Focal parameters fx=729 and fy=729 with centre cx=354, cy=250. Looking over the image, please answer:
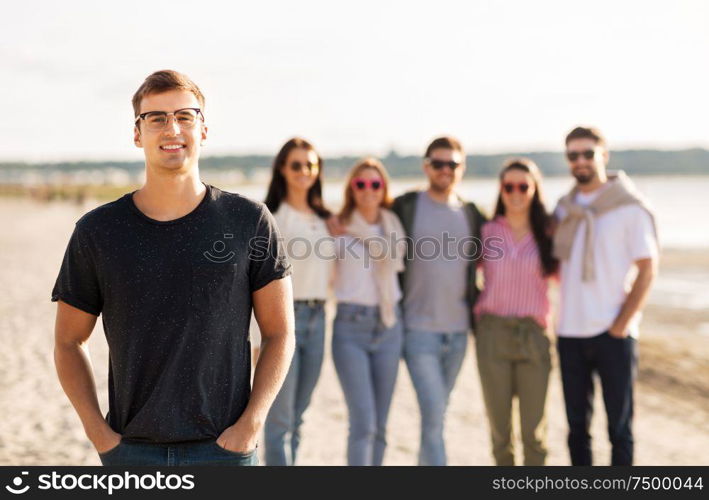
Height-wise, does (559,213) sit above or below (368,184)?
below

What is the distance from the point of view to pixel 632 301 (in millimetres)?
4707

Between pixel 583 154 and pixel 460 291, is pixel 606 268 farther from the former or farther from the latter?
pixel 460 291

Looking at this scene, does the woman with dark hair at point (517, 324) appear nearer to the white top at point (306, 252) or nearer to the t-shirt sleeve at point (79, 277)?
the white top at point (306, 252)

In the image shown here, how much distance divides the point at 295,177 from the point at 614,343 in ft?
7.72

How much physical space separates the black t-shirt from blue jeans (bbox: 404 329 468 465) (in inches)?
96.1

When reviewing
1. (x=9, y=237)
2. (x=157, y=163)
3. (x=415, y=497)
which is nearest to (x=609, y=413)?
(x=415, y=497)

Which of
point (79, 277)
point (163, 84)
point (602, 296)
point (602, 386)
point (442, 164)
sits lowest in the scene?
point (602, 386)

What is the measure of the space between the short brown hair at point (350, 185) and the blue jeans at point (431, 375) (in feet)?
3.02

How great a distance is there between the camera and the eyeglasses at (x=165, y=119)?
2.61m

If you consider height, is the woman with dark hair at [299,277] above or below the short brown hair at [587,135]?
below

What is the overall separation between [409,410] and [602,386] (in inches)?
142

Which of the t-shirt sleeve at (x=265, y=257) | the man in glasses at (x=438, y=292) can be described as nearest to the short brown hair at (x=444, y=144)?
the man in glasses at (x=438, y=292)

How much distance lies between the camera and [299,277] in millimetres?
4824

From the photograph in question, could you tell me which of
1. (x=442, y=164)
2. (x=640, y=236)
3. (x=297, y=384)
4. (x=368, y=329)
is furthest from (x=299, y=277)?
(x=640, y=236)
